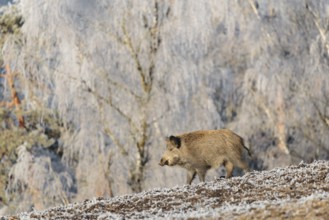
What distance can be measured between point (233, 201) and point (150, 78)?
12968 mm

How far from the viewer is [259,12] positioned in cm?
2497

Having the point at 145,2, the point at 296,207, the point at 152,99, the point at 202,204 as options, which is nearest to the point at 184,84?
the point at 152,99

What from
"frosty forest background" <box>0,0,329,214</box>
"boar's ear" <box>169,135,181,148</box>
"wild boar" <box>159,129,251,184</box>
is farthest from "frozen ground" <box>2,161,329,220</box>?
"frosty forest background" <box>0,0,329,214</box>

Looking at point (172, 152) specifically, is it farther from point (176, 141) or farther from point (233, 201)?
point (233, 201)

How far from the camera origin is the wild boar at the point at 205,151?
49.4 feet

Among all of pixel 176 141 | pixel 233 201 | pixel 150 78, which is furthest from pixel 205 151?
pixel 150 78

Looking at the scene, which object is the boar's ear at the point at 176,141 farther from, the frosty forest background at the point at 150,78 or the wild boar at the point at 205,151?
the frosty forest background at the point at 150,78

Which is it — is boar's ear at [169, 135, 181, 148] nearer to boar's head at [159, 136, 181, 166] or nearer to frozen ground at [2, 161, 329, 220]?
boar's head at [159, 136, 181, 166]

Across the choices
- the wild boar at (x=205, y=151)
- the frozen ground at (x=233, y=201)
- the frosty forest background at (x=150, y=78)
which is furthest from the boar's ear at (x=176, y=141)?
the frosty forest background at (x=150, y=78)

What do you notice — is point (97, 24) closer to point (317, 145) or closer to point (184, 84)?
point (184, 84)

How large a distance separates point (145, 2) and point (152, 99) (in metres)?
2.72

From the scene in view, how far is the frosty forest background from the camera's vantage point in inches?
927

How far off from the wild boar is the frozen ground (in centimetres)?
133

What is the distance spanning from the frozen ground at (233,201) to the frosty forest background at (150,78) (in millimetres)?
10040
